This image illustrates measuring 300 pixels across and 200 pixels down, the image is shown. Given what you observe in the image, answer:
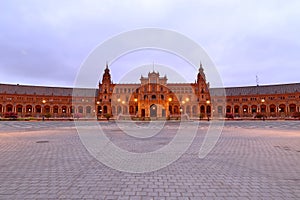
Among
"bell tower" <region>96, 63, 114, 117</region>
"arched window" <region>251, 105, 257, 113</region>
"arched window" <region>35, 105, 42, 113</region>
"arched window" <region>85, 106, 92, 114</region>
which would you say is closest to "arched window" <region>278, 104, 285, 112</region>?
"arched window" <region>251, 105, 257, 113</region>

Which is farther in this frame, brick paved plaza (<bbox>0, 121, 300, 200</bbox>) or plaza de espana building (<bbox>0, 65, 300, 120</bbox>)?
plaza de espana building (<bbox>0, 65, 300, 120</bbox>)

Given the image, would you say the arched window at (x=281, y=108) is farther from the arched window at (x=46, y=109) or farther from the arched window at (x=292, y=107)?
the arched window at (x=46, y=109)

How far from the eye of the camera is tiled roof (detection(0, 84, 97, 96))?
88338 mm

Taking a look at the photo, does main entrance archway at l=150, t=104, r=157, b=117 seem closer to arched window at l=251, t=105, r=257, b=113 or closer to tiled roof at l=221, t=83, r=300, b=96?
tiled roof at l=221, t=83, r=300, b=96

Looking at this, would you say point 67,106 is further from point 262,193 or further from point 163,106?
point 262,193

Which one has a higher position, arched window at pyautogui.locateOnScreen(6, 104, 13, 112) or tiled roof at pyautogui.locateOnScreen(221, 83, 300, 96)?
tiled roof at pyautogui.locateOnScreen(221, 83, 300, 96)

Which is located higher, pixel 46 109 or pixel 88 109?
pixel 46 109

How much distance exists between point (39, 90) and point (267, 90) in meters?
104

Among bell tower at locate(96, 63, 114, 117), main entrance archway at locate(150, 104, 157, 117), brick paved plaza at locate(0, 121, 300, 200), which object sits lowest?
brick paved plaza at locate(0, 121, 300, 200)

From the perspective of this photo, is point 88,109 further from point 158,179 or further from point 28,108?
point 158,179

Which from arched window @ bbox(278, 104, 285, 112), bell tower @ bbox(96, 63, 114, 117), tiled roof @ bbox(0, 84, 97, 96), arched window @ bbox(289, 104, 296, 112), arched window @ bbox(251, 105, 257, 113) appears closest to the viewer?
arched window @ bbox(289, 104, 296, 112)

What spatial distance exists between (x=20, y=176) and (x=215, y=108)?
94283 millimetres

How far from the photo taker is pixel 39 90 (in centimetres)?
9569

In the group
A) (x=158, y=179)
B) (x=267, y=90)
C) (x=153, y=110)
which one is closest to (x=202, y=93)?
(x=153, y=110)
